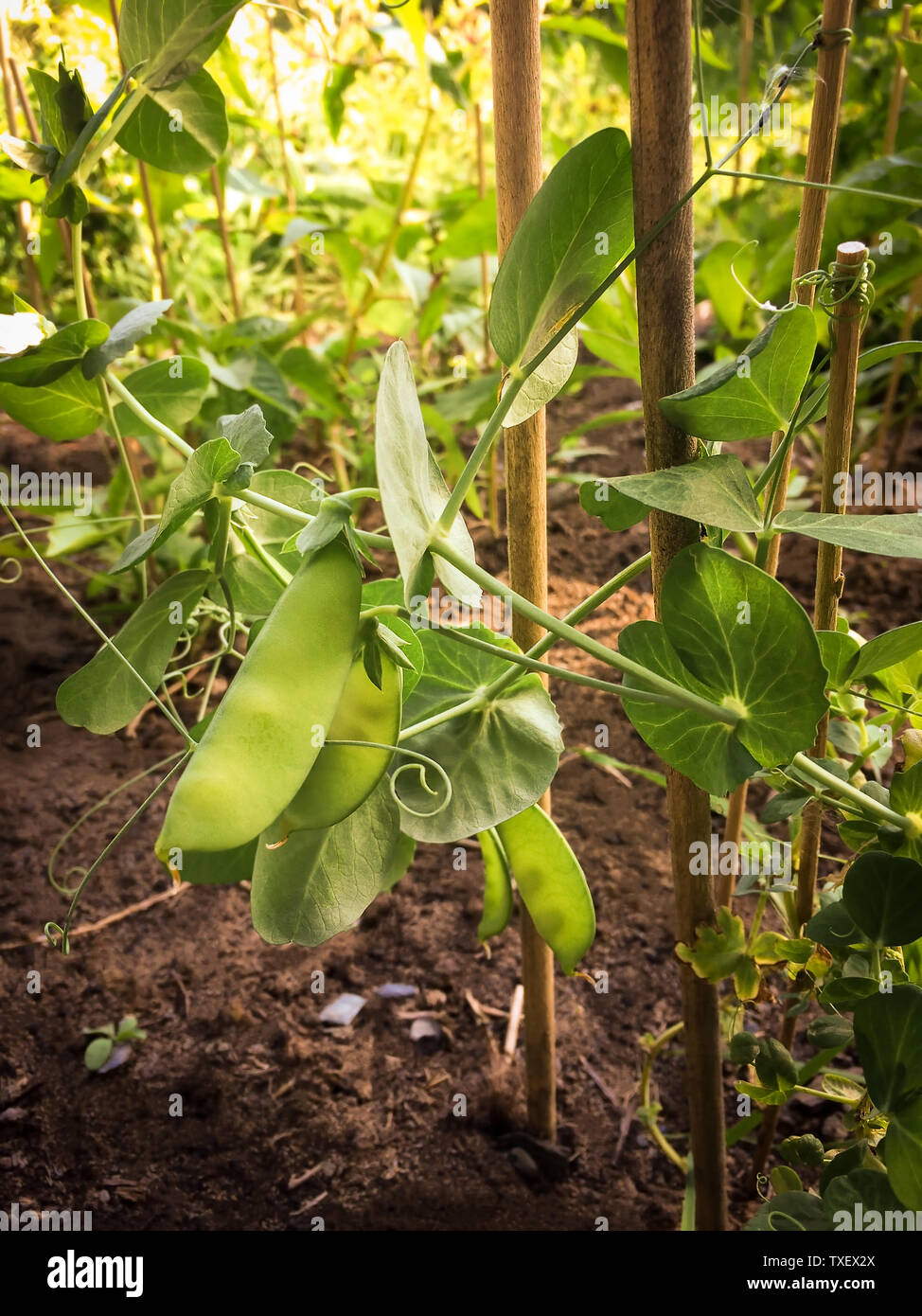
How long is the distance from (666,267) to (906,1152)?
0.44 meters

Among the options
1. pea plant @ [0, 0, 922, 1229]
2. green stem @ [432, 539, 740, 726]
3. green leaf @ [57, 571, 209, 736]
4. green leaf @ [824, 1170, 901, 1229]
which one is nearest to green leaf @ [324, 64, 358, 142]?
pea plant @ [0, 0, 922, 1229]

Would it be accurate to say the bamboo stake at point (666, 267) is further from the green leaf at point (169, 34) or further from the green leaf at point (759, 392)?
the green leaf at point (169, 34)

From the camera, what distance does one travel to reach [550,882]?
620 millimetres

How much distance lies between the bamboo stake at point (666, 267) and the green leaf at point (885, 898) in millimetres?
111

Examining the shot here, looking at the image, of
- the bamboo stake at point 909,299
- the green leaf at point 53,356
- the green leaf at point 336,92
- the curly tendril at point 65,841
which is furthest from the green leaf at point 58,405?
the bamboo stake at point 909,299

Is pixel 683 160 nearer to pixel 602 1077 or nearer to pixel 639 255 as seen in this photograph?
pixel 639 255

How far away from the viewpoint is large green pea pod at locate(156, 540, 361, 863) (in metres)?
0.40

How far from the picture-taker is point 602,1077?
2.77ft

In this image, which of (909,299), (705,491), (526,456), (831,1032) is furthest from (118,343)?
(909,299)

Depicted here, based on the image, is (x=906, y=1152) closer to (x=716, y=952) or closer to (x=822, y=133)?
(x=716, y=952)

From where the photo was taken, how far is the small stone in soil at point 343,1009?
0.89 m

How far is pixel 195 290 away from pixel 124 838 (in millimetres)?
1205

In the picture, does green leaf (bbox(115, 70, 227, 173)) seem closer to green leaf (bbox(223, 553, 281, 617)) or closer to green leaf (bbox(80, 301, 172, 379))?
green leaf (bbox(80, 301, 172, 379))

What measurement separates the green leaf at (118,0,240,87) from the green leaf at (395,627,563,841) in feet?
1.14
